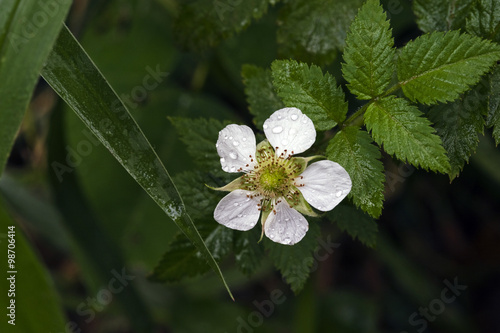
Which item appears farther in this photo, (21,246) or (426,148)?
(21,246)

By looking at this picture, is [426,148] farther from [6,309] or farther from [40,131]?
[40,131]

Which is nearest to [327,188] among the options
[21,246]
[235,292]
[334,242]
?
[21,246]

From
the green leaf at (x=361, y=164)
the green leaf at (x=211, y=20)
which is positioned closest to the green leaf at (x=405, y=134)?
the green leaf at (x=361, y=164)

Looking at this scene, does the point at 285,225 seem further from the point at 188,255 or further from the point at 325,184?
the point at 188,255

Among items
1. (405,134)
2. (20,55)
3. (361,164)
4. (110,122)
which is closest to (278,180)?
(361,164)

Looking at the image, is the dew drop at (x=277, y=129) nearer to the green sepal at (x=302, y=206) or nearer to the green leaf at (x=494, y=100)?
the green sepal at (x=302, y=206)

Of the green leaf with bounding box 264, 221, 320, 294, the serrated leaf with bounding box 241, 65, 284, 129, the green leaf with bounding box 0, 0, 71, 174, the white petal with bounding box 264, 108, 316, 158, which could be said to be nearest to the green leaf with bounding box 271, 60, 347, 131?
the white petal with bounding box 264, 108, 316, 158

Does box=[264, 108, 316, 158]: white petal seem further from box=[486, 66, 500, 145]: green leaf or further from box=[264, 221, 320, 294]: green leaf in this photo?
box=[486, 66, 500, 145]: green leaf
